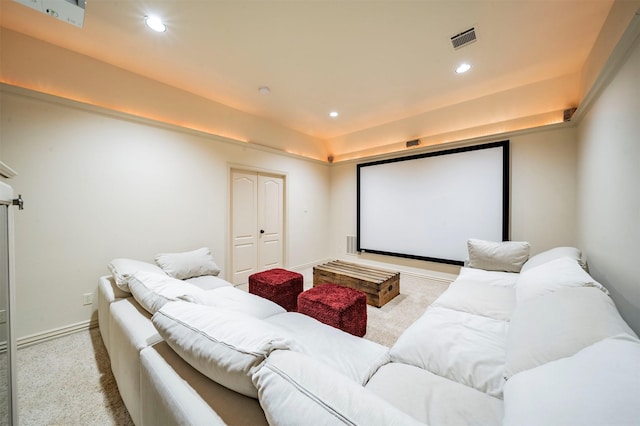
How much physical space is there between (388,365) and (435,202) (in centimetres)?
352

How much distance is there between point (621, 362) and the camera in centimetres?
66

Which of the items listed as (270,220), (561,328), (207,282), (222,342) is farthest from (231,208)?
(561,328)

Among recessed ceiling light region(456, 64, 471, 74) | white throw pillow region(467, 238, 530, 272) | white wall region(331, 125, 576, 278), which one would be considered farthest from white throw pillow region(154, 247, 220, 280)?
white wall region(331, 125, 576, 278)

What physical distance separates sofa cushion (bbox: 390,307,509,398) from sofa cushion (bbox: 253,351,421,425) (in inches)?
31.2

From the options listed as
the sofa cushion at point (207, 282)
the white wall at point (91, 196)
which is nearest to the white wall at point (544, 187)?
the sofa cushion at point (207, 282)

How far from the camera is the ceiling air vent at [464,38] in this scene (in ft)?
7.34

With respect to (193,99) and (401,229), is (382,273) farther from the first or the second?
(193,99)

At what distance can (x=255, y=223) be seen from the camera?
14.2 feet

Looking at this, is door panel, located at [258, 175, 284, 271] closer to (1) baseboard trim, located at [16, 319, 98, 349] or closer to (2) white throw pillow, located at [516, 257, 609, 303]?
(1) baseboard trim, located at [16, 319, 98, 349]

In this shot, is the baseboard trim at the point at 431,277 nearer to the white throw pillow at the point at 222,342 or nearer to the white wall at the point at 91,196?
the white wall at the point at 91,196

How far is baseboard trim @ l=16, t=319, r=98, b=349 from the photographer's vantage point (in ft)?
7.30

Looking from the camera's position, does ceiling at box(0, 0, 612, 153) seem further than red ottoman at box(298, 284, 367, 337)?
No

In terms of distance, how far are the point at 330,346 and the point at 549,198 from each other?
12.5ft

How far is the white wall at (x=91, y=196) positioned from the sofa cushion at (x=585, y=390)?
368 centimetres
